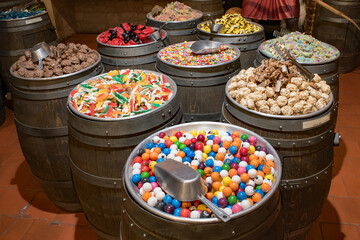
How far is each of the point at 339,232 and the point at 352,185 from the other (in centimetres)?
67

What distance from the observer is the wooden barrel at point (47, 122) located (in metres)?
2.43

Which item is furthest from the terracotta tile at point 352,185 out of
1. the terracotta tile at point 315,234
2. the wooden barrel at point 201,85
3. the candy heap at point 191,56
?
the candy heap at point 191,56

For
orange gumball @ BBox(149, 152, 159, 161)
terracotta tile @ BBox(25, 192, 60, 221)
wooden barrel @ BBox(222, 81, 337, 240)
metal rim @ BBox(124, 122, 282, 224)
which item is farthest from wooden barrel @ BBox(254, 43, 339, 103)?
terracotta tile @ BBox(25, 192, 60, 221)

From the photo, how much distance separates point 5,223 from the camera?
9.48 feet

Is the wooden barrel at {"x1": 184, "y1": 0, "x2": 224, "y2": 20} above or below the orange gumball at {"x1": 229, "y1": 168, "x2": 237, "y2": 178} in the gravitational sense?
above

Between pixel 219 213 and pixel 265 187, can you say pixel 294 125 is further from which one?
pixel 219 213

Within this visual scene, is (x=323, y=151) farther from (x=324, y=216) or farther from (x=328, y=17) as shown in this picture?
(x=328, y=17)

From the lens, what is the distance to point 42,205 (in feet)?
10.2

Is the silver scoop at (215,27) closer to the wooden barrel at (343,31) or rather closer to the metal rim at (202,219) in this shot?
the metal rim at (202,219)

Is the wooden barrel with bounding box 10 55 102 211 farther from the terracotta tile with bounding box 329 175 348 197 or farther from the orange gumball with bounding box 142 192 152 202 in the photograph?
the terracotta tile with bounding box 329 175 348 197

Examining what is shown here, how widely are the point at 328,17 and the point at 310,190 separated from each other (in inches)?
166

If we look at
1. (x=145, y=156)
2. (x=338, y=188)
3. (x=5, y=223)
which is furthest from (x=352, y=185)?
(x=5, y=223)

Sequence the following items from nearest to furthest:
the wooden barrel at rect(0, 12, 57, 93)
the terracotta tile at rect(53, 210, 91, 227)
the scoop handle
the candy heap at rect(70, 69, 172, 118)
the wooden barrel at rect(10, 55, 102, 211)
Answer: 1. the scoop handle
2. the candy heap at rect(70, 69, 172, 118)
3. the wooden barrel at rect(10, 55, 102, 211)
4. the terracotta tile at rect(53, 210, 91, 227)
5. the wooden barrel at rect(0, 12, 57, 93)

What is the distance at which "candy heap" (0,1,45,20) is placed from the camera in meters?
4.27
